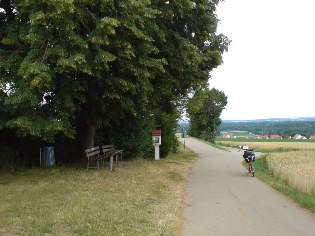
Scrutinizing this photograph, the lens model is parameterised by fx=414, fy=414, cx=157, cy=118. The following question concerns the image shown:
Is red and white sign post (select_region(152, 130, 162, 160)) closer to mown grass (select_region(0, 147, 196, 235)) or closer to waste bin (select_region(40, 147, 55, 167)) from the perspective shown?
mown grass (select_region(0, 147, 196, 235))

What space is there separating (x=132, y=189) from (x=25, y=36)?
5299 mm

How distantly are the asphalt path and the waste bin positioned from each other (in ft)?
19.1

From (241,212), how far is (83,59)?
561cm

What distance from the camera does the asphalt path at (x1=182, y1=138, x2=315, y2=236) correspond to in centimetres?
810

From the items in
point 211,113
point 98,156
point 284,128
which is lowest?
point 98,156

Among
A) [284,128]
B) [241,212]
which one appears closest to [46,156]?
[241,212]

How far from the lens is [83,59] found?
432 inches

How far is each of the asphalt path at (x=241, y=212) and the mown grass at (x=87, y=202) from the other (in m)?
0.42

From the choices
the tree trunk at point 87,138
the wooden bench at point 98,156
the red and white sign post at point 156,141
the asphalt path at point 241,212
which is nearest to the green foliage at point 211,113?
the red and white sign post at point 156,141

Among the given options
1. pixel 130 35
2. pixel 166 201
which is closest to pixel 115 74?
pixel 130 35

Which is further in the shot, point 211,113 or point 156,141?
point 211,113

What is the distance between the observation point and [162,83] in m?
16.2

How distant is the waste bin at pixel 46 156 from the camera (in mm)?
16766

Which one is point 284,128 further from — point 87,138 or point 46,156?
point 46,156
